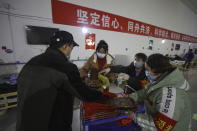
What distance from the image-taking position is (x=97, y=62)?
2.23 m

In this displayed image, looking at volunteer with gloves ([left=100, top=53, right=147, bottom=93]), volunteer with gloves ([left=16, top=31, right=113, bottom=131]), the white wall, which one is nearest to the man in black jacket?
volunteer with gloves ([left=16, top=31, right=113, bottom=131])

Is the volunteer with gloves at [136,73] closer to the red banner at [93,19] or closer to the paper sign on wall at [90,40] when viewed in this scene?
the paper sign on wall at [90,40]

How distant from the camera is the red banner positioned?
97.9 inches

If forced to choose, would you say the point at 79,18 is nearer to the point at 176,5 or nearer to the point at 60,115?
the point at 60,115

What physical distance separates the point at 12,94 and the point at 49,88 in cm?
201

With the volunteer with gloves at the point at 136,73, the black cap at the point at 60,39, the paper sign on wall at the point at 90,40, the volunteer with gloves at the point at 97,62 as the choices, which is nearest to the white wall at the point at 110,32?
the paper sign on wall at the point at 90,40

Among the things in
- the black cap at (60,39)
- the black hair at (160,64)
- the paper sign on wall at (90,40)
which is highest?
the paper sign on wall at (90,40)

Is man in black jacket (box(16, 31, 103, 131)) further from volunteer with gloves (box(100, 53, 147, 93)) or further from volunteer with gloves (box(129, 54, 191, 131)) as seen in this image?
volunteer with gloves (box(100, 53, 147, 93))

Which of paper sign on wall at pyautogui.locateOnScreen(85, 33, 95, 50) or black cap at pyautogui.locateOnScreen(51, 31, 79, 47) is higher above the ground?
paper sign on wall at pyautogui.locateOnScreen(85, 33, 95, 50)

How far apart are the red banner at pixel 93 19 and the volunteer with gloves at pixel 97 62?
1239 millimetres

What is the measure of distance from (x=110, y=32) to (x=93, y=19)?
0.95 metres

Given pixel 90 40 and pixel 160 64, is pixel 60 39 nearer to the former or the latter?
pixel 160 64

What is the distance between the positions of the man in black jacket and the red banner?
7.54 ft

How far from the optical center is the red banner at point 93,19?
2.49 metres
